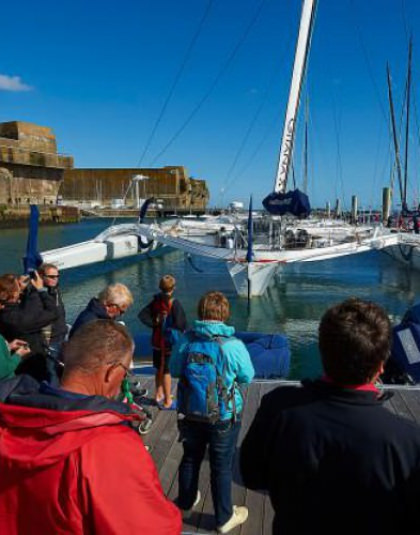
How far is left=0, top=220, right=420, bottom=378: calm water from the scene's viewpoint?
11.3 metres

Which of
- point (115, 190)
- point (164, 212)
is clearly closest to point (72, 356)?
point (164, 212)

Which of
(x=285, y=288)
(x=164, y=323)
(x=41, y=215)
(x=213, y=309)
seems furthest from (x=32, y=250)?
(x=41, y=215)

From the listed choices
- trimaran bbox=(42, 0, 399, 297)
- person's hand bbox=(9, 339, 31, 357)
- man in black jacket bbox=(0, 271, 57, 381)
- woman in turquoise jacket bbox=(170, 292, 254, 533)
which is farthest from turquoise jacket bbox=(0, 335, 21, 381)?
trimaran bbox=(42, 0, 399, 297)

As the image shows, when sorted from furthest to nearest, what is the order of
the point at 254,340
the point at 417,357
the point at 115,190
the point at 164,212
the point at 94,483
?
the point at 115,190 → the point at 164,212 → the point at 254,340 → the point at 417,357 → the point at 94,483

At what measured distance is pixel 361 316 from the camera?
1.40 meters

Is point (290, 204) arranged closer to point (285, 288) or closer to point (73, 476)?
point (285, 288)

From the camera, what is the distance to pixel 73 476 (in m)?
1.19

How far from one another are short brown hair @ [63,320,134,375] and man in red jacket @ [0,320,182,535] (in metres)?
0.13

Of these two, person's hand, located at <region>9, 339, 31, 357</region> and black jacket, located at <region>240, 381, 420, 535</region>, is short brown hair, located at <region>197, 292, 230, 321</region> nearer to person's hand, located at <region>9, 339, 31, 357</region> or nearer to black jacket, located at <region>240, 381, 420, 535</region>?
black jacket, located at <region>240, 381, 420, 535</region>

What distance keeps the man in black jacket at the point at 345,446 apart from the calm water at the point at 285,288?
21.0ft

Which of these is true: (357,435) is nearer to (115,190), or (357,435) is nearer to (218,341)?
(218,341)

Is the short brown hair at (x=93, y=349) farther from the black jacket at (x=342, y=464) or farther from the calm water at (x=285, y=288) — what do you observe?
the calm water at (x=285, y=288)

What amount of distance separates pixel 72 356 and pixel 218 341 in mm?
1179

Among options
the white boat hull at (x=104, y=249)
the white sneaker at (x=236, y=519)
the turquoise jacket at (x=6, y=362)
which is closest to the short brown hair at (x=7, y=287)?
the turquoise jacket at (x=6, y=362)
